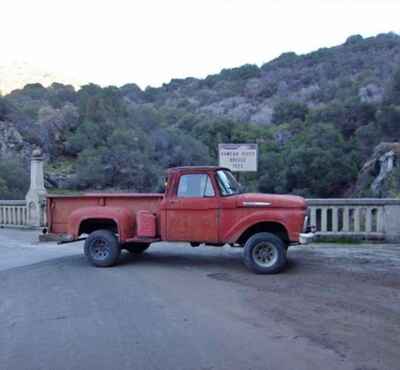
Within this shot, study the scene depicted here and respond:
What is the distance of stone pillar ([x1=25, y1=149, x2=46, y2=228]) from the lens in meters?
17.5

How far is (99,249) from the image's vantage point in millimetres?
10703

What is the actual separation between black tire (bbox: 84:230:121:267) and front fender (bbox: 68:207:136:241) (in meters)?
0.24

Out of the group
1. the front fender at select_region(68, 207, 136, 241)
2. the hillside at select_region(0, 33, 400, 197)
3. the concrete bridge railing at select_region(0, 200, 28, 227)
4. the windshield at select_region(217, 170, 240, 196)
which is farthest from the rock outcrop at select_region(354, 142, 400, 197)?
the concrete bridge railing at select_region(0, 200, 28, 227)

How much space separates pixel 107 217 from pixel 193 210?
5.92ft

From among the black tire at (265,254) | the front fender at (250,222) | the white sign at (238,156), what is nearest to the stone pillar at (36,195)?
the white sign at (238,156)

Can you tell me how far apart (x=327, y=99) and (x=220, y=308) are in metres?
54.8

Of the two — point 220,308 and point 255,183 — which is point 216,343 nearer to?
point 220,308

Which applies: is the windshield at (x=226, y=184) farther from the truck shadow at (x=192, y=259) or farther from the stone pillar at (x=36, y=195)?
the stone pillar at (x=36, y=195)

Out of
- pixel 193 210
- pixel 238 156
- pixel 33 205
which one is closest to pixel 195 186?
pixel 193 210

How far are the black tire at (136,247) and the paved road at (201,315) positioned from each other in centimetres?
66

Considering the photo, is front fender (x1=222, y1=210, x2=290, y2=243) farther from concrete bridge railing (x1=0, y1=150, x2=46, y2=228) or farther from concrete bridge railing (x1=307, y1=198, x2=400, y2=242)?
concrete bridge railing (x1=0, y1=150, x2=46, y2=228)

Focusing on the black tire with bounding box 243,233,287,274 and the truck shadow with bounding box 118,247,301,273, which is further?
the truck shadow with bounding box 118,247,301,273

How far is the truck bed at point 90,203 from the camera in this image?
421 inches

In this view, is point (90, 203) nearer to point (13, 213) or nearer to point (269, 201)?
point (269, 201)
